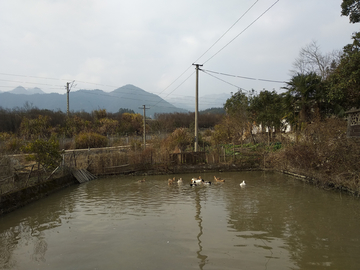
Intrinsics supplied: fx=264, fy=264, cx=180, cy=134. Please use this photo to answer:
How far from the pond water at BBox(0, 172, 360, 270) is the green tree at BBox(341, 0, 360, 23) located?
41.7 ft

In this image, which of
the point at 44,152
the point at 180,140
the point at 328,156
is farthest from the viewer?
the point at 180,140

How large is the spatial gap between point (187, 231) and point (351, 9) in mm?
19265

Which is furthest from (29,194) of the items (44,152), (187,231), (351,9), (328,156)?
(351,9)

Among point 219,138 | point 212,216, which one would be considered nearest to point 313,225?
point 212,216

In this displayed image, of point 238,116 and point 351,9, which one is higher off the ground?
point 351,9

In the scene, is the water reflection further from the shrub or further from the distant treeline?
the distant treeline

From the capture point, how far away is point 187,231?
7.83m

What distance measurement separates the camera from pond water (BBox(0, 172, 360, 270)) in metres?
5.93

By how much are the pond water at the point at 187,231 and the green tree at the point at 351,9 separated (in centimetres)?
1271

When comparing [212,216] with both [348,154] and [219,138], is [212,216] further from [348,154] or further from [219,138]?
[219,138]

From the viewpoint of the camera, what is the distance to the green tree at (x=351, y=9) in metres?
17.9

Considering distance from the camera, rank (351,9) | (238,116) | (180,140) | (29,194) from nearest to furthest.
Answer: (29,194) < (351,9) < (180,140) < (238,116)

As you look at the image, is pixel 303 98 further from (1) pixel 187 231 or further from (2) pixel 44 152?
(2) pixel 44 152

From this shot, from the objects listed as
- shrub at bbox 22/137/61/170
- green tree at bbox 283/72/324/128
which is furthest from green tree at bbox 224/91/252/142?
shrub at bbox 22/137/61/170
